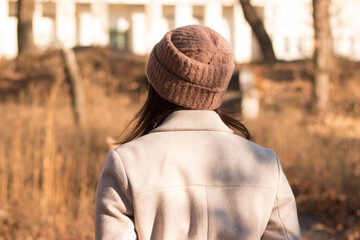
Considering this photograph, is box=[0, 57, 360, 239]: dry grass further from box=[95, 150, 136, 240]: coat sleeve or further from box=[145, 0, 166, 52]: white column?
box=[145, 0, 166, 52]: white column

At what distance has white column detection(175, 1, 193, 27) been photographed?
36625 mm

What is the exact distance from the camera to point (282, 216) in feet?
5.42

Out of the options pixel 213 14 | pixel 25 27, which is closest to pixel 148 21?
pixel 213 14

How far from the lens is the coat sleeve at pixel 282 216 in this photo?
1.65 m

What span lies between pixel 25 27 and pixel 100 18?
1685 centimetres

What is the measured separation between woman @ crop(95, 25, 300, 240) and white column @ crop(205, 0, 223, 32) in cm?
3530

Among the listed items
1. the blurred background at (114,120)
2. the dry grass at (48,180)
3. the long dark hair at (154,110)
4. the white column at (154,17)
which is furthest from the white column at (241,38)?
the long dark hair at (154,110)

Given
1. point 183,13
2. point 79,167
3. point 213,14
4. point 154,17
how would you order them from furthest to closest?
1. point 183,13
2. point 213,14
3. point 154,17
4. point 79,167

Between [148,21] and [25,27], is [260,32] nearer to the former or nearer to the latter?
[25,27]

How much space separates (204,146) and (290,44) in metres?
32.1

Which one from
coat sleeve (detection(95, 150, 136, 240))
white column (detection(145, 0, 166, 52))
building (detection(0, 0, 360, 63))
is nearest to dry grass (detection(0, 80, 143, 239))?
coat sleeve (detection(95, 150, 136, 240))

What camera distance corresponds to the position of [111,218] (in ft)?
5.06

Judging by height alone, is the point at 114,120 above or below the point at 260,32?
below

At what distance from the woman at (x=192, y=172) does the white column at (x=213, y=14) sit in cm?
3530
